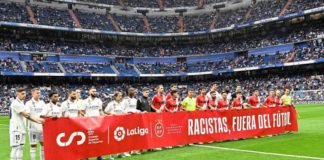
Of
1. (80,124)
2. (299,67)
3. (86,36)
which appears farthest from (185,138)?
(86,36)

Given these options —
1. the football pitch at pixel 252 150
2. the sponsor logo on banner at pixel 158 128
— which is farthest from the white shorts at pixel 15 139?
the sponsor logo on banner at pixel 158 128

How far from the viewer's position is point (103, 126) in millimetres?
11109

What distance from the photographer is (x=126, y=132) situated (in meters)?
11.7

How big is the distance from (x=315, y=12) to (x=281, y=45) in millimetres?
7538

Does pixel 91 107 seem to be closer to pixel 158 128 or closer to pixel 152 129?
pixel 152 129

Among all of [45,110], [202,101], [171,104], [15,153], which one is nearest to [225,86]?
[202,101]

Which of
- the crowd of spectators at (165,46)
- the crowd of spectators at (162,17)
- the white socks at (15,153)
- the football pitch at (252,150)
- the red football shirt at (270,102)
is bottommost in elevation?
the football pitch at (252,150)

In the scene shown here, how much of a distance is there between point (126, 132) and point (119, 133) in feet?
0.94

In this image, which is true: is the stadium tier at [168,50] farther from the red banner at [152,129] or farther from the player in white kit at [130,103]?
the player in white kit at [130,103]

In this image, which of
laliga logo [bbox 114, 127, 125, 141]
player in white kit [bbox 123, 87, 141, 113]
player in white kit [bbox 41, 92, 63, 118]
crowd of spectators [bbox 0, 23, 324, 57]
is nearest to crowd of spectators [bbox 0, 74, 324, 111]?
crowd of spectators [bbox 0, 23, 324, 57]

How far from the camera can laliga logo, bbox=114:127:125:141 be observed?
11.4 m

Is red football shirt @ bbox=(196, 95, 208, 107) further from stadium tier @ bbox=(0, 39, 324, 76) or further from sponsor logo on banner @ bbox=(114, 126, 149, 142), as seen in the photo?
stadium tier @ bbox=(0, 39, 324, 76)

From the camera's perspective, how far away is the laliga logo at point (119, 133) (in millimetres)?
11387

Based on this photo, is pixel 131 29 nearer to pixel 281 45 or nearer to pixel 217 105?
pixel 281 45
